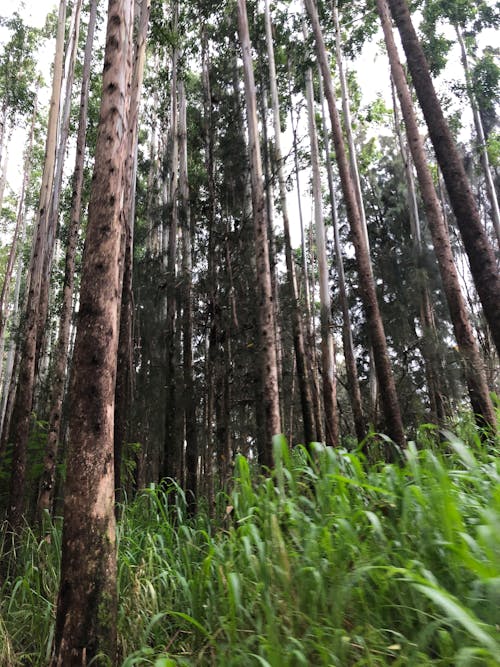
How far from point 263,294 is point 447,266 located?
99.9 inches

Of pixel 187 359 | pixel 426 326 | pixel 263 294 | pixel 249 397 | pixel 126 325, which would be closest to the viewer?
pixel 126 325

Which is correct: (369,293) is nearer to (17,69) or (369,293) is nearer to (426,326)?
(426,326)

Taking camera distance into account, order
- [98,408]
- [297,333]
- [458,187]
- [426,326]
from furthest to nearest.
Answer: [426,326] < [297,333] < [458,187] < [98,408]

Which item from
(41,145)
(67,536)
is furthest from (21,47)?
(67,536)

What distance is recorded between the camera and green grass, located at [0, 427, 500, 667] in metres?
1.49

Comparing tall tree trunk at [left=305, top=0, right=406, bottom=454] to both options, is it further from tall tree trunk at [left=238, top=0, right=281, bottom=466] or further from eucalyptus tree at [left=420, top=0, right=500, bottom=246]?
eucalyptus tree at [left=420, top=0, right=500, bottom=246]

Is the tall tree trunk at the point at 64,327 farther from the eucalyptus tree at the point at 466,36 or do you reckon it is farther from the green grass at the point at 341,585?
the eucalyptus tree at the point at 466,36

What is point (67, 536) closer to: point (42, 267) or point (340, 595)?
point (340, 595)

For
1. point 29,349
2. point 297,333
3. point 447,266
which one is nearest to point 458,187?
point 447,266

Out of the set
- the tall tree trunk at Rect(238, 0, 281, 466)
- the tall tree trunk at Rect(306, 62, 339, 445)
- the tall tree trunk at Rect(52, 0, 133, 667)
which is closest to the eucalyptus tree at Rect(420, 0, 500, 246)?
the tall tree trunk at Rect(306, 62, 339, 445)

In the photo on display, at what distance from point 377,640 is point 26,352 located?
6866 mm

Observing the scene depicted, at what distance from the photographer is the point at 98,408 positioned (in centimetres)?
257

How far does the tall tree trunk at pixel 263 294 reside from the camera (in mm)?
6031

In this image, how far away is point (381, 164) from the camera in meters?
18.1
